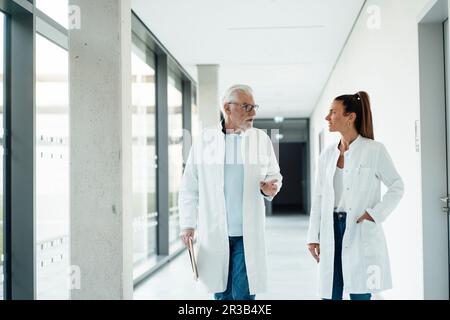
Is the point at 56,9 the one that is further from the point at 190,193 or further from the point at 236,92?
the point at 190,193

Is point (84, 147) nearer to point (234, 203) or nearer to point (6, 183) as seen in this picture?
point (6, 183)

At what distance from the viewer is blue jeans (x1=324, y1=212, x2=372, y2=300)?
2354mm

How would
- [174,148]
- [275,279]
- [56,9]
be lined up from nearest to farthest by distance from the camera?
1. [56,9]
2. [275,279]
3. [174,148]

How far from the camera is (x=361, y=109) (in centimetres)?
238

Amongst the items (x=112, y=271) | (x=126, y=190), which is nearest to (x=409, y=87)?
(x=126, y=190)

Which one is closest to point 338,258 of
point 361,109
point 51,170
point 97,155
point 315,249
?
point 315,249

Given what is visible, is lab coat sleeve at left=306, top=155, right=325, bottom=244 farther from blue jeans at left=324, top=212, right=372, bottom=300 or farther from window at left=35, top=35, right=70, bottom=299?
window at left=35, top=35, right=70, bottom=299

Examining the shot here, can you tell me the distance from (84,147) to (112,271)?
2.90 feet

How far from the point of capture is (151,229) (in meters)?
6.82

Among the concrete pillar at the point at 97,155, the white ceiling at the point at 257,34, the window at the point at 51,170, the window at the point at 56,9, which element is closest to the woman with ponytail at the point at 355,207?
the concrete pillar at the point at 97,155

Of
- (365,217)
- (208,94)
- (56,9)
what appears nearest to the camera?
(365,217)

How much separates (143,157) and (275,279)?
226cm

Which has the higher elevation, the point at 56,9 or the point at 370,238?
the point at 56,9

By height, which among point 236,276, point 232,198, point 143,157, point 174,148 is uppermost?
point 174,148
